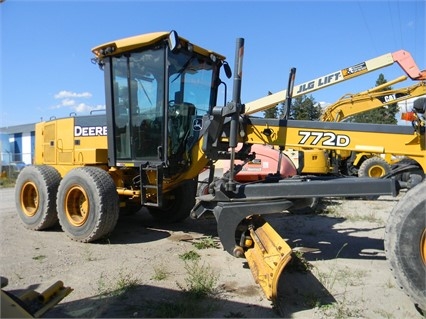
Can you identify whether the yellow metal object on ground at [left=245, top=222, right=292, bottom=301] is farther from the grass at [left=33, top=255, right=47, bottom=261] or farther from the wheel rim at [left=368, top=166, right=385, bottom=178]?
the wheel rim at [left=368, top=166, right=385, bottom=178]

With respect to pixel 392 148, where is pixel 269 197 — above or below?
below

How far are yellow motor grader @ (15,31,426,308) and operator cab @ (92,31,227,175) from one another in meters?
0.02

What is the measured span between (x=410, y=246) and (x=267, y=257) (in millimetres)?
1284

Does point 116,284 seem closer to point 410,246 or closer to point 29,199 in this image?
point 410,246

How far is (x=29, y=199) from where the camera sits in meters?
7.51

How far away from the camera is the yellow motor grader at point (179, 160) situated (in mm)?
4355

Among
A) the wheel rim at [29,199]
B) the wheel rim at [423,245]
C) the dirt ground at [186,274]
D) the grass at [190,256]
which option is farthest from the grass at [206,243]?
the wheel rim at [29,199]

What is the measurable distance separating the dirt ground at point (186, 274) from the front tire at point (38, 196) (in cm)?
21

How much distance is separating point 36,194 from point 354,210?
634 cm

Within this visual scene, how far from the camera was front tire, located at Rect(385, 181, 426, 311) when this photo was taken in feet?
11.4

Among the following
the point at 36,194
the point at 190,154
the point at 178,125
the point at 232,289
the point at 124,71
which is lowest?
the point at 232,289

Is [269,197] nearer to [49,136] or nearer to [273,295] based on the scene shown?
[273,295]

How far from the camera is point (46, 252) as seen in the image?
561 cm

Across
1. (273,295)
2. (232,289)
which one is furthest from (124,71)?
(273,295)
